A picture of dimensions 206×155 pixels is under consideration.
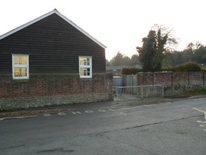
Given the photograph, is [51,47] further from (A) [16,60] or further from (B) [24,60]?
(A) [16,60]

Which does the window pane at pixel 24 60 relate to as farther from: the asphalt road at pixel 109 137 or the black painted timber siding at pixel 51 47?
the asphalt road at pixel 109 137

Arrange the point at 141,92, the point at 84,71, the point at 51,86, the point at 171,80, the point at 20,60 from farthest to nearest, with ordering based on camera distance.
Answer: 1. the point at 171,80
2. the point at 141,92
3. the point at 84,71
4. the point at 51,86
5. the point at 20,60

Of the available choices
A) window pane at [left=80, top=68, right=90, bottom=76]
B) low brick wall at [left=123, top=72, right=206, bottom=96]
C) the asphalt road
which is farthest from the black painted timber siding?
the asphalt road

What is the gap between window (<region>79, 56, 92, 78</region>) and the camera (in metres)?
19.5

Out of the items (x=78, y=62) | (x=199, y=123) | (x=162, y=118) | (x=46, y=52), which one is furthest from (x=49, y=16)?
(x=199, y=123)

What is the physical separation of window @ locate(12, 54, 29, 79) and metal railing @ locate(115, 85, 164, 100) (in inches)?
307

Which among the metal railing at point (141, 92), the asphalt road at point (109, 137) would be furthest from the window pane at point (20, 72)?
the metal railing at point (141, 92)

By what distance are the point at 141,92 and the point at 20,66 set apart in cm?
1009

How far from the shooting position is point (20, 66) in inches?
672

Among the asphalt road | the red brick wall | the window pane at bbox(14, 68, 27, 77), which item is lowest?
the asphalt road

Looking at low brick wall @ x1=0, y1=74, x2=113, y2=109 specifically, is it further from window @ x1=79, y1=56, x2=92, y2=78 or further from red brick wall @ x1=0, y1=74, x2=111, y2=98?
window @ x1=79, y1=56, x2=92, y2=78

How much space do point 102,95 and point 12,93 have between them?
7.09m

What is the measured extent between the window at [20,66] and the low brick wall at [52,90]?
0.41 m

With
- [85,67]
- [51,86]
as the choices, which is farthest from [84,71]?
[51,86]
